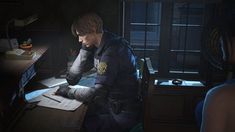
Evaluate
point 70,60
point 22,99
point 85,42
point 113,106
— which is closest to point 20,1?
point 70,60

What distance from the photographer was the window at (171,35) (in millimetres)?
4176

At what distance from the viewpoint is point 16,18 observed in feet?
12.9

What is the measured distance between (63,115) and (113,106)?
517mm

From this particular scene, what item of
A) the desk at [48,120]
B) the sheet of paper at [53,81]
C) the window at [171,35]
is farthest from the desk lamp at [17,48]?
the window at [171,35]

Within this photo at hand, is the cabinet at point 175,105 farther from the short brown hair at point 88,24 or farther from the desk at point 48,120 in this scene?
the desk at point 48,120

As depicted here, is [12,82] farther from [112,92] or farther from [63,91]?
[112,92]

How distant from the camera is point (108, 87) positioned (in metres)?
3.00

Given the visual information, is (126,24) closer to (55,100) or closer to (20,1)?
(20,1)

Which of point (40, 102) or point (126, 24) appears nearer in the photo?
point (40, 102)

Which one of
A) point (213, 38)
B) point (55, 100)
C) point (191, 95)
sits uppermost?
point (213, 38)

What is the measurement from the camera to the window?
4.18 meters

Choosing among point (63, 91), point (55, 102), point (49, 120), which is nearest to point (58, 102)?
point (55, 102)

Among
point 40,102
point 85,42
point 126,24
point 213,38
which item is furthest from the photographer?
point 126,24

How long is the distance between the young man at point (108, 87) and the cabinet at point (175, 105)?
0.95 meters
